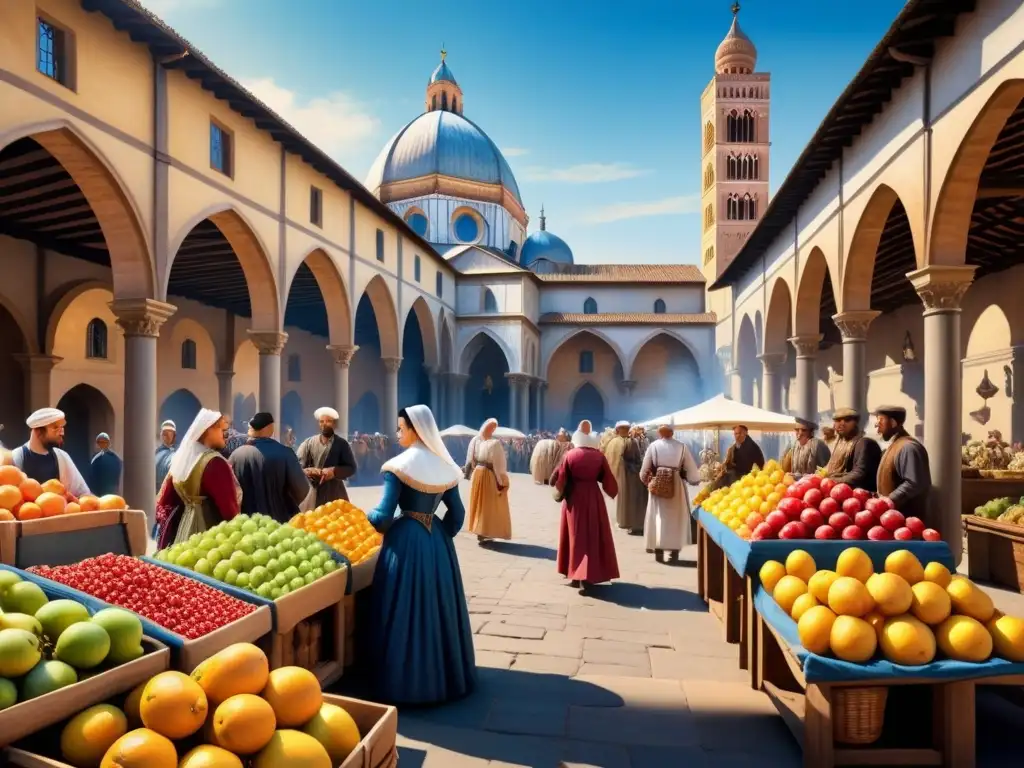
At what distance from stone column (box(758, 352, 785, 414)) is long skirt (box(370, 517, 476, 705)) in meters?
16.6

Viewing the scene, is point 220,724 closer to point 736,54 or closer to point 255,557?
point 255,557

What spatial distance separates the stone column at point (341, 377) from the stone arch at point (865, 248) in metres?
10.7

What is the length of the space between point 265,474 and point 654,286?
106 feet

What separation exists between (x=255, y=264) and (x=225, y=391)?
31.4ft

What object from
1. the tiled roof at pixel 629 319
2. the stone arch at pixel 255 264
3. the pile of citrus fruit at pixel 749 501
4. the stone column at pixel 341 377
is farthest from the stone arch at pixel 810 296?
the tiled roof at pixel 629 319

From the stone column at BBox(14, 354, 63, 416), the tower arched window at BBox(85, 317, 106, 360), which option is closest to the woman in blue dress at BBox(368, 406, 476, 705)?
the stone column at BBox(14, 354, 63, 416)

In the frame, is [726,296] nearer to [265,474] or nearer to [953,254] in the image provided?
[953,254]

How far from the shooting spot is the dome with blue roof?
3909 centimetres

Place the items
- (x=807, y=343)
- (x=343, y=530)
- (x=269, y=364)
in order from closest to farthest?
(x=343, y=530)
(x=269, y=364)
(x=807, y=343)

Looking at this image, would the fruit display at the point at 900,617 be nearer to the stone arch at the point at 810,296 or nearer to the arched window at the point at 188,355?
the stone arch at the point at 810,296

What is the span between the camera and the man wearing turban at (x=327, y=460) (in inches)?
286

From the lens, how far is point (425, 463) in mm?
4273

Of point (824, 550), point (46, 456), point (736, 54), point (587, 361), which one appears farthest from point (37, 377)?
point (736, 54)

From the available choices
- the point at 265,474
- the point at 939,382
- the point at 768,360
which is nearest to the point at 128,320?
the point at 265,474
